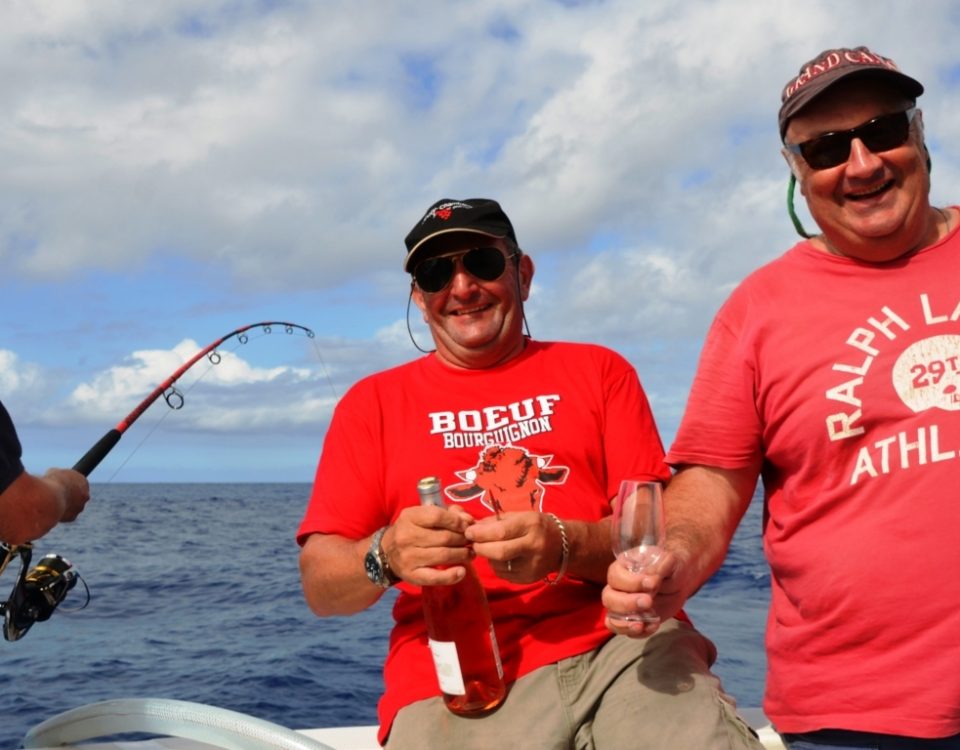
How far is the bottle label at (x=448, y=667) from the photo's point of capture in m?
2.62

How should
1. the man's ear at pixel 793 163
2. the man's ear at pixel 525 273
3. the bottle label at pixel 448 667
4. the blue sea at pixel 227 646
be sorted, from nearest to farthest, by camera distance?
the man's ear at pixel 793 163 → the bottle label at pixel 448 667 → the man's ear at pixel 525 273 → the blue sea at pixel 227 646

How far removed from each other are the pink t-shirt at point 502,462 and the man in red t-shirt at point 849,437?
454 mm

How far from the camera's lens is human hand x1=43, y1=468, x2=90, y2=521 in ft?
12.1

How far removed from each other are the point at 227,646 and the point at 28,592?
19.5ft

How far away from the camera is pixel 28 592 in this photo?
12.6 feet

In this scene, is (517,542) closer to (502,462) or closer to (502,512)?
(502,512)

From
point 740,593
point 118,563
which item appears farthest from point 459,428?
point 118,563

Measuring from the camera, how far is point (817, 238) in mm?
2693

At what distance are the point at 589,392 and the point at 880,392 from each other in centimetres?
100

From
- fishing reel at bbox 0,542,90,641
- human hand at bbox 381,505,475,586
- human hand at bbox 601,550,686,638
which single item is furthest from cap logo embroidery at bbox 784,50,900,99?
fishing reel at bbox 0,542,90,641

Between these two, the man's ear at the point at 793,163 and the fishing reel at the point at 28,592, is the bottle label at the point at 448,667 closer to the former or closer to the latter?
the man's ear at the point at 793,163

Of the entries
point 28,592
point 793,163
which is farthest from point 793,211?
point 28,592

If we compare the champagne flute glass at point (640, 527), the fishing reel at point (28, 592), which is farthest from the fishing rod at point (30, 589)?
the champagne flute glass at point (640, 527)

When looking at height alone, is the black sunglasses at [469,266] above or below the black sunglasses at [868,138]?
below
